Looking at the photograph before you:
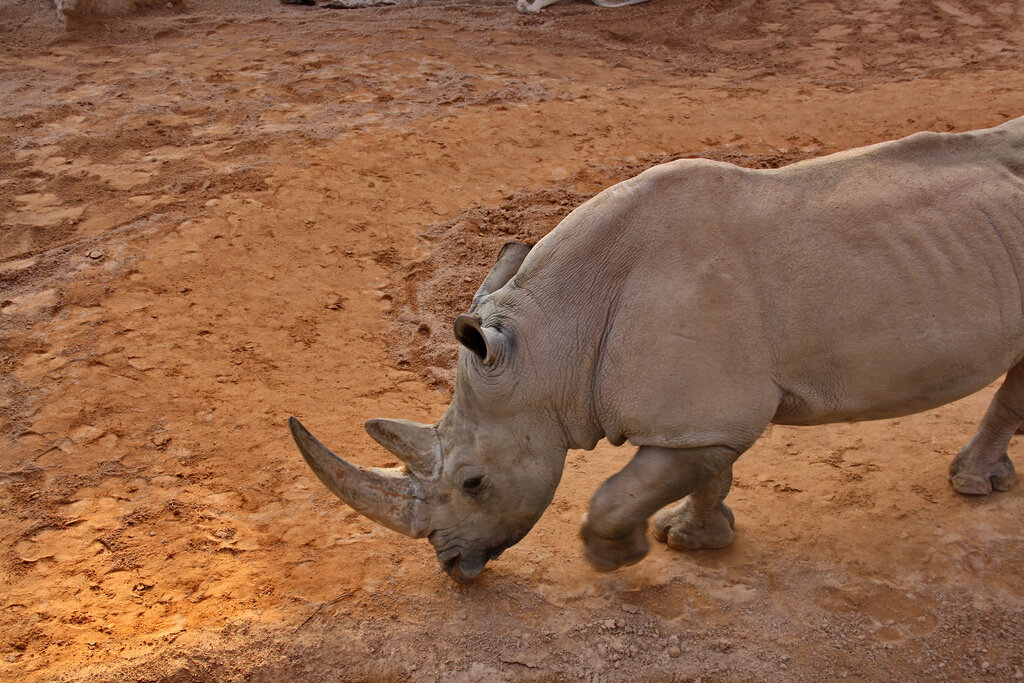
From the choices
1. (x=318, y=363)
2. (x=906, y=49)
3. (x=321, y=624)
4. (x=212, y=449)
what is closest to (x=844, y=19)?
(x=906, y=49)

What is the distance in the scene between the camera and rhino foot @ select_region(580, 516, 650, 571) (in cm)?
364

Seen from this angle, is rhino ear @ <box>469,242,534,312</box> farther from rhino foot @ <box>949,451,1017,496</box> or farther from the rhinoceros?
rhino foot @ <box>949,451,1017,496</box>

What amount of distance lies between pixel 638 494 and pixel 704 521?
A: 3.19 feet

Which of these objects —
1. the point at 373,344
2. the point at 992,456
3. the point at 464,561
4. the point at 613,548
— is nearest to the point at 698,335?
the point at 613,548

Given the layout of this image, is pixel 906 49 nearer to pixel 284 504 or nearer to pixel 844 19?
pixel 844 19

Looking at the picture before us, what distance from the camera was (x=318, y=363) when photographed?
655 centimetres

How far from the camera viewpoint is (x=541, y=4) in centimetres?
1437

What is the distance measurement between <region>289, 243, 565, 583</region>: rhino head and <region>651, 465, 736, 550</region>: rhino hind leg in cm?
86

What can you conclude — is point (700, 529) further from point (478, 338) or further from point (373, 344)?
point (373, 344)

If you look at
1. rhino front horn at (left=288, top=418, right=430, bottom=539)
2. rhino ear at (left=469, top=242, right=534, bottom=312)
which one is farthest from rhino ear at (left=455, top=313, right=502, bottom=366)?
rhino front horn at (left=288, top=418, right=430, bottom=539)

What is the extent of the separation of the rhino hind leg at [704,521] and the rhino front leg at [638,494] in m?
0.65

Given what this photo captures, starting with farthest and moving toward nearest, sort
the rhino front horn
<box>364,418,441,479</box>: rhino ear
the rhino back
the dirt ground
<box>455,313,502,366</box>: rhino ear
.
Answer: the dirt ground < <box>364,418,441,479</box>: rhino ear < the rhino front horn < the rhino back < <box>455,313,502,366</box>: rhino ear

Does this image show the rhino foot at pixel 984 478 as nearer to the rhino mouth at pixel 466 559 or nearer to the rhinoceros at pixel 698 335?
the rhinoceros at pixel 698 335

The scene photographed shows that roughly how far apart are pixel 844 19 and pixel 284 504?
12.3 meters
